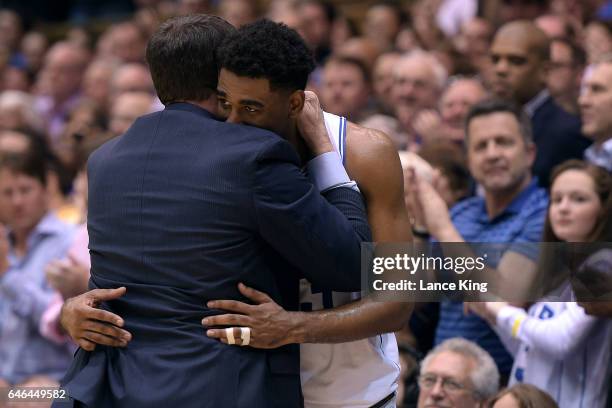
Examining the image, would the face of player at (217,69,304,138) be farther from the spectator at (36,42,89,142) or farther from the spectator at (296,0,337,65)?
the spectator at (36,42,89,142)

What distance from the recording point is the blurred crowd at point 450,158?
4.25m

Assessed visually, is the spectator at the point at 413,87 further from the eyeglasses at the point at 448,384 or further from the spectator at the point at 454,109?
the eyeglasses at the point at 448,384

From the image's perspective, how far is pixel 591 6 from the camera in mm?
7754

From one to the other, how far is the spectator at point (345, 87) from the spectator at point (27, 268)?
7.08ft

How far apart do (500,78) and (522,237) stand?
5.16ft

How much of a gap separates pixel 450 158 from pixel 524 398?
1.83m

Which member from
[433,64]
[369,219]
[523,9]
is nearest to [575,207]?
[369,219]

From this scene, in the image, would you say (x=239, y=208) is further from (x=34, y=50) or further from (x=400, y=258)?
(x=34, y=50)

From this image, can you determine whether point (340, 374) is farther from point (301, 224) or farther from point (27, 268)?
point (27, 268)

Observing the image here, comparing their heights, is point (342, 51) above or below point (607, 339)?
above

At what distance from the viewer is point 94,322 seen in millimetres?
2791

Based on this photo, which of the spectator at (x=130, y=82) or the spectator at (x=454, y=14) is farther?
the spectator at (x=454, y=14)

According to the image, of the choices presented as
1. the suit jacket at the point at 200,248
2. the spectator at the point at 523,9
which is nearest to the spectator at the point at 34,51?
the spectator at the point at 523,9

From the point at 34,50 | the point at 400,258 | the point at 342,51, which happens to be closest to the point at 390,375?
the point at 400,258
